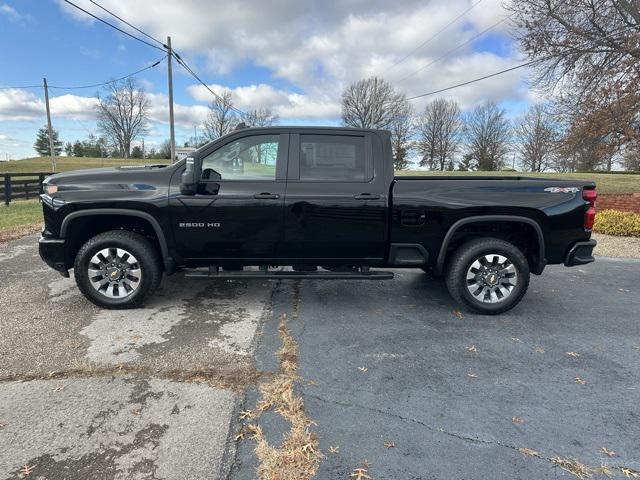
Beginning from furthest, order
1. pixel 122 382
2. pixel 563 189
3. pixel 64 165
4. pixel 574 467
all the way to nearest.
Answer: pixel 64 165, pixel 563 189, pixel 122 382, pixel 574 467

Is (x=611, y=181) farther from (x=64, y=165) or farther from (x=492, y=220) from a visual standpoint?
(x=64, y=165)

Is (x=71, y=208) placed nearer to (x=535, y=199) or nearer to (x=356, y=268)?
(x=356, y=268)

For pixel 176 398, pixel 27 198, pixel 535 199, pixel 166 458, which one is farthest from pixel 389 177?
pixel 27 198

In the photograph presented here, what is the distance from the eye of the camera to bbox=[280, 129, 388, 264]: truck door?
14.1 ft

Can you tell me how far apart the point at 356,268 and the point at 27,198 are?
17053 millimetres

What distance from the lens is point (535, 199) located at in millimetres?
4316

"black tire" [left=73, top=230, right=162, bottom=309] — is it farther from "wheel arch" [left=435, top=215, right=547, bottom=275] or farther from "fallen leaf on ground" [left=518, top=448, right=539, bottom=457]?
"fallen leaf on ground" [left=518, top=448, right=539, bottom=457]

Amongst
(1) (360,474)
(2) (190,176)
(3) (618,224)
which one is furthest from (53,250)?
(3) (618,224)

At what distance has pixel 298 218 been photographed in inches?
170

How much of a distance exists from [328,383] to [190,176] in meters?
2.35

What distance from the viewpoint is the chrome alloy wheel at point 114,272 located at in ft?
14.0

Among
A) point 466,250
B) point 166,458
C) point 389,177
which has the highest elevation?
point 389,177

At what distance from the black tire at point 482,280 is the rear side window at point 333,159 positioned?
1.35m

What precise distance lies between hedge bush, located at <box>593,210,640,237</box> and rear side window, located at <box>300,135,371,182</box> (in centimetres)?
850
